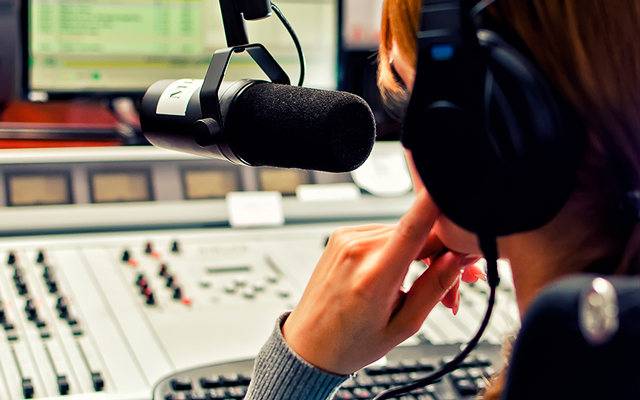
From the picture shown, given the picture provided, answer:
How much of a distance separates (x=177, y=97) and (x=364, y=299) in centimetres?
22

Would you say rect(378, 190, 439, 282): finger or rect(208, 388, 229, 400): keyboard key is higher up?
rect(378, 190, 439, 282): finger

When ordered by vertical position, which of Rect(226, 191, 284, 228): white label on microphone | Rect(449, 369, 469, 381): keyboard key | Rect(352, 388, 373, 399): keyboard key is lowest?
Rect(226, 191, 284, 228): white label on microphone

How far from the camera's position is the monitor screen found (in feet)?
3.99

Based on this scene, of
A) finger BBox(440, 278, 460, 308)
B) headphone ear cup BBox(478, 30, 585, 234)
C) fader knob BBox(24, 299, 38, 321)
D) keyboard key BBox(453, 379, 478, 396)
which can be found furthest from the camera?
fader knob BBox(24, 299, 38, 321)

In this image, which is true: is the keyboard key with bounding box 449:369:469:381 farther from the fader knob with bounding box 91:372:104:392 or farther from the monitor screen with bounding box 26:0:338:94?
the monitor screen with bounding box 26:0:338:94

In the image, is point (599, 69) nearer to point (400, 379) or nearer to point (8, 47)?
point (400, 379)

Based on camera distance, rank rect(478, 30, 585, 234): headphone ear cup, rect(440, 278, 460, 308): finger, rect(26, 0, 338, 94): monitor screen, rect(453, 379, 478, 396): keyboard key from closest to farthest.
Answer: rect(478, 30, 585, 234): headphone ear cup → rect(440, 278, 460, 308): finger → rect(453, 379, 478, 396): keyboard key → rect(26, 0, 338, 94): monitor screen

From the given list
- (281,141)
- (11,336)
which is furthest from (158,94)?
(11,336)

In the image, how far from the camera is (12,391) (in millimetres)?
718

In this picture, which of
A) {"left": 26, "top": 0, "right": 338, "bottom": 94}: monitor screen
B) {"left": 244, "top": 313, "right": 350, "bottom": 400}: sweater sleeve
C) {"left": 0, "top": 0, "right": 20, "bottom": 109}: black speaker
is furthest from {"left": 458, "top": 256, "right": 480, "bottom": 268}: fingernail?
{"left": 0, "top": 0, "right": 20, "bottom": 109}: black speaker

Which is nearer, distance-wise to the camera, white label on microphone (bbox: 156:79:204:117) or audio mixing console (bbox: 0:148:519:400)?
white label on microphone (bbox: 156:79:204:117)

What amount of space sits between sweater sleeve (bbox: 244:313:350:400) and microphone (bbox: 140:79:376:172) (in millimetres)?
173

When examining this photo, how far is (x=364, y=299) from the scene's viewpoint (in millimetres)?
553

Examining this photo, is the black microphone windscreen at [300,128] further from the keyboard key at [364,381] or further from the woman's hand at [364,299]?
the keyboard key at [364,381]
